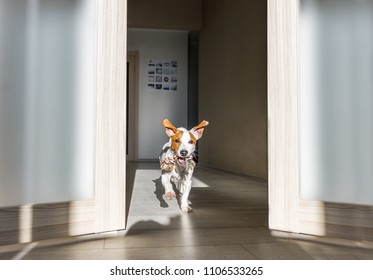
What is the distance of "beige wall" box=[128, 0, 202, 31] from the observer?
605 cm

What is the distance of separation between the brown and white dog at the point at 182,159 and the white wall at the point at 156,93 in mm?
4477

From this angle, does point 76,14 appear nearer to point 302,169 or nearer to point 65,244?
point 65,244

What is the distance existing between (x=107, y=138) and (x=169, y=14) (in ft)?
17.4

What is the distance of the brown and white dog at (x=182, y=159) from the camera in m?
1.73

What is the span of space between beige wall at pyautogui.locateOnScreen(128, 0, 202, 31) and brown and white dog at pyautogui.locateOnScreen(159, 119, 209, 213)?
4.68 metres

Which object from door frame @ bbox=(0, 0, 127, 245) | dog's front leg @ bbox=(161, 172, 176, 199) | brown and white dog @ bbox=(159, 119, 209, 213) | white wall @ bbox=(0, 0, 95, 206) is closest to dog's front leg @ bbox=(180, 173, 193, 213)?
brown and white dog @ bbox=(159, 119, 209, 213)

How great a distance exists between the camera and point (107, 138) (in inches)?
54.8

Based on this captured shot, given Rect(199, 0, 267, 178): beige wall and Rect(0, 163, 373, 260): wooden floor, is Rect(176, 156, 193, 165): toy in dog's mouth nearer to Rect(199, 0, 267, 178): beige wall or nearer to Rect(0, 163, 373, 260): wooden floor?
Rect(0, 163, 373, 260): wooden floor

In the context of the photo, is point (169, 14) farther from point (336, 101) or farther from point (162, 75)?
point (336, 101)

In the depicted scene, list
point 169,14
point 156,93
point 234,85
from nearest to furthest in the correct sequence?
point 234,85, point 169,14, point 156,93

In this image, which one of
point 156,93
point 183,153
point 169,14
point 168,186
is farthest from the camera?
point 156,93

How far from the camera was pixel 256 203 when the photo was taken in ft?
7.01

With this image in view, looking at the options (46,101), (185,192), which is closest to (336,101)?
(185,192)
